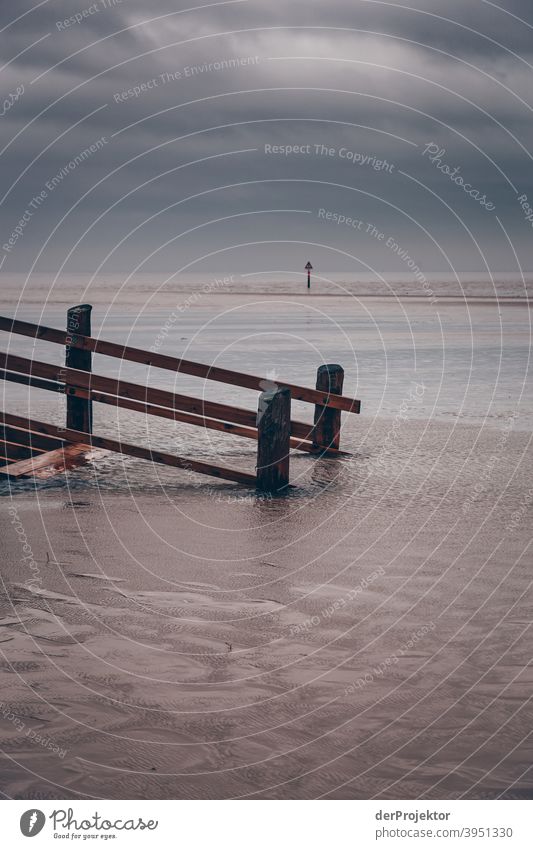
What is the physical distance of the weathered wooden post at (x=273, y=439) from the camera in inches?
393

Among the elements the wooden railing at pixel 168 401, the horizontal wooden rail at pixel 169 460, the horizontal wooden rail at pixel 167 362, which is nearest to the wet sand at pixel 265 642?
the horizontal wooden rail at pixel 169 460

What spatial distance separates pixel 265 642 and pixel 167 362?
213 inches

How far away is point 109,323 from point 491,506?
3284 cm

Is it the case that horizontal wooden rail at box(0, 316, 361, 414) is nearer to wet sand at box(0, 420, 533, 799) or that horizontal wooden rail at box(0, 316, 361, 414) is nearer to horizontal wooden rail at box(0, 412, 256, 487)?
horizontal wooden rail at box(0, 412, 256, 487)

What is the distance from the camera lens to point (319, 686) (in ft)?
17.1

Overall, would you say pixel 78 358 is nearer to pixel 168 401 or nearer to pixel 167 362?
pixel 167 362

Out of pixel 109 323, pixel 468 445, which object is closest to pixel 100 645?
pixel 468 445

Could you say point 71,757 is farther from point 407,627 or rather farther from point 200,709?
point 407,627

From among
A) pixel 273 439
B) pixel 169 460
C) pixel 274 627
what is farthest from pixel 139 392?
pixel 274 627

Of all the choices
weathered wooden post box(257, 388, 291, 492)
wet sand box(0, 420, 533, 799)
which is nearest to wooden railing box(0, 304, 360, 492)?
weathered wooden post box(257, 388, 291, 492)

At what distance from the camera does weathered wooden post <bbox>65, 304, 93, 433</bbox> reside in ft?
37.1

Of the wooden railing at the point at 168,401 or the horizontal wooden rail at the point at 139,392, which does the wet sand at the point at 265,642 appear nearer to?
the wooden railing at the point at 168,401

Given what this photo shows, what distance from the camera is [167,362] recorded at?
10789mm
